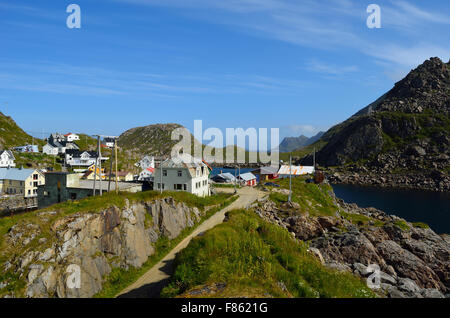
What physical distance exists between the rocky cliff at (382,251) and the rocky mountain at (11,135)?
14971 cm

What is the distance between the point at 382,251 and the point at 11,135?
183 meters

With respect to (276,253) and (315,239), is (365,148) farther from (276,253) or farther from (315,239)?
(276,253)

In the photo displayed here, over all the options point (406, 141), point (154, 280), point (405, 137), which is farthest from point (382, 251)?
point (405, 137)

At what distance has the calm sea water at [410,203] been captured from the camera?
217 ft

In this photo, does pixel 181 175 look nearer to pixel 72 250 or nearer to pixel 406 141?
pixel 72 250

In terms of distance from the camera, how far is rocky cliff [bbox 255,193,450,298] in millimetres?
26312

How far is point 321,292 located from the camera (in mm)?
15414

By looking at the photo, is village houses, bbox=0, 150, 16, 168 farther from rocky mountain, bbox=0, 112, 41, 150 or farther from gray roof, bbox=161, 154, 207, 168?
gray roof, bbox=161, 154, 207, 168

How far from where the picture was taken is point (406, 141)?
161125mm

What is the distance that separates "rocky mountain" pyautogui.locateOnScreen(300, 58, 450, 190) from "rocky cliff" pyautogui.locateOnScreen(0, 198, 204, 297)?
128 m

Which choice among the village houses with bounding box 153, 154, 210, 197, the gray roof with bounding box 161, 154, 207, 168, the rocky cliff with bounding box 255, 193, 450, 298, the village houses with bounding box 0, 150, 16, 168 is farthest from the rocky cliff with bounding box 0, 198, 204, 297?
the village houses with bounding box 0, 150, 16, 168

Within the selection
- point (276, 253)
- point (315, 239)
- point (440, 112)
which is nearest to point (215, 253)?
point (276, 253)

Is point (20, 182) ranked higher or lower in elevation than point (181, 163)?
lower

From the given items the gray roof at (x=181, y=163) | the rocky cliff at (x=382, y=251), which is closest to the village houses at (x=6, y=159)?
the gray roof at (x=181, y=163)
